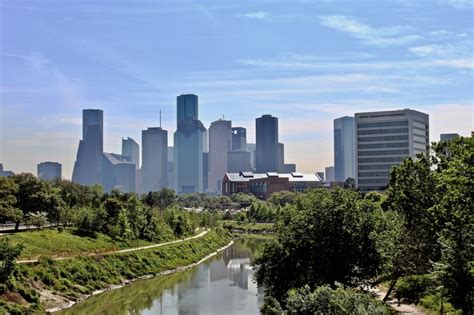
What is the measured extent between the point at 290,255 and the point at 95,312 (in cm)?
2092

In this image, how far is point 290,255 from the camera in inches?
1582

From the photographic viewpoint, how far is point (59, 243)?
68.2 m

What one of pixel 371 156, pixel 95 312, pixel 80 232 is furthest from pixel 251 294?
pixel 371 156

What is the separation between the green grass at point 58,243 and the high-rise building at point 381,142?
10860 cm

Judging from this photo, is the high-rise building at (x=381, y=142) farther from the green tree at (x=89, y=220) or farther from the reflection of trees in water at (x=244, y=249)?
the green tree at (x=89, y=220)

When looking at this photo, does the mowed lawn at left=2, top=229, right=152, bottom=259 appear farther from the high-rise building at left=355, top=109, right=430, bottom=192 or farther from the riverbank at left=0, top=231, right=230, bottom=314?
the high-rise building at left=355, top=109, right=430, bottom=192

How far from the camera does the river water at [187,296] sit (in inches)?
2087

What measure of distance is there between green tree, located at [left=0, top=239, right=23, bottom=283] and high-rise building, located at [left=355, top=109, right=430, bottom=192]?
135 meters

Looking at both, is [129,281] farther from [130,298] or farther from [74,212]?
[74,212]

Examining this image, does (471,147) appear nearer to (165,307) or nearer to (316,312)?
(316,312)

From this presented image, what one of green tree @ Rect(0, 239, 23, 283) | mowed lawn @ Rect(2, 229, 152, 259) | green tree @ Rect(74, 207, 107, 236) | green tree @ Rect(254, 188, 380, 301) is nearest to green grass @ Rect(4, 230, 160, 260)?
mowed lawn @ Rect(2, 229, 152, 259)

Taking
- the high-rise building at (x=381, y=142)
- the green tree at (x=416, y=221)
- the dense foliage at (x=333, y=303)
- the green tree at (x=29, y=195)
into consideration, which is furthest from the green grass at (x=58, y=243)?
the high-rise building at (x=381, y=142)

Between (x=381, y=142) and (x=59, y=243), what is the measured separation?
411 ft

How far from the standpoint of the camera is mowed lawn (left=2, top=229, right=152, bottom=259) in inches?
2464
